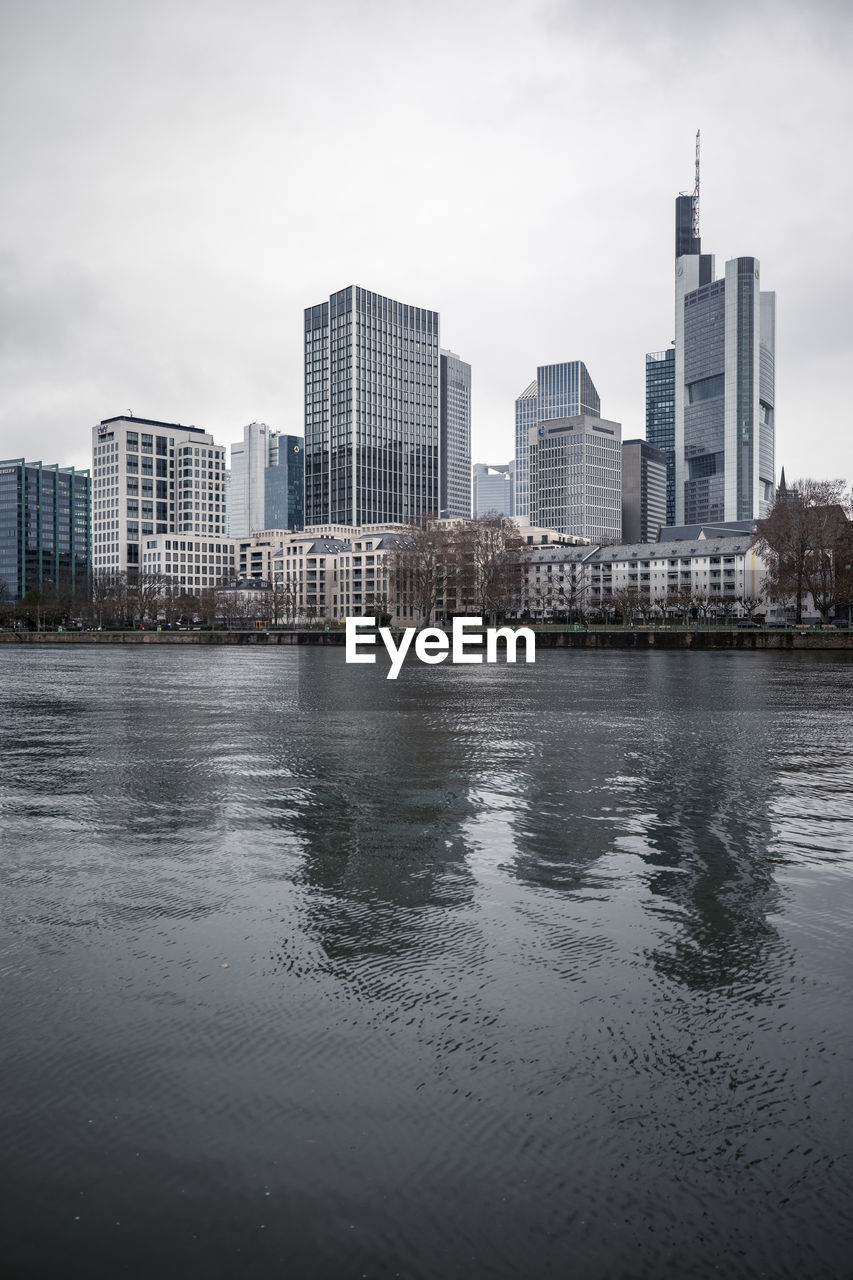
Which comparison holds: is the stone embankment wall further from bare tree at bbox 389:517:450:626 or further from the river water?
the river water

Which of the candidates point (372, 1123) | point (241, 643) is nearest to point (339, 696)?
point (372, 1123)

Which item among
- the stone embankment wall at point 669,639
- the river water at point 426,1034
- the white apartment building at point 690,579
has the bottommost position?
the river water at point 426,1034

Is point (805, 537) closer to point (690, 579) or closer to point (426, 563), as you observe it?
point (426, 563)

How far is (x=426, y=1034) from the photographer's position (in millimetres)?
5965

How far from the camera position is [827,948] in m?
7.72

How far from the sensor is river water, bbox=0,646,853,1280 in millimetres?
4172

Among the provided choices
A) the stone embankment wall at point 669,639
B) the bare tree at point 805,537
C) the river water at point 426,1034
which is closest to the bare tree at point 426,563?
the stone embankment wall at point 669,639

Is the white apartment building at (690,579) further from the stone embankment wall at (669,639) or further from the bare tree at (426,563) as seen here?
the stone embankment wall at (669,639)

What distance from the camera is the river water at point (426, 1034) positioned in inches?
164

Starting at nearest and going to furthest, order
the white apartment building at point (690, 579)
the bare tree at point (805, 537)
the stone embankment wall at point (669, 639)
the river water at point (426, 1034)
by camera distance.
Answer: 1. the river water at point (426, 1034)
2. the stone embankment wall at point (669, 639)
3. the bare tree at point (805, 537)
4. the white apartment building at point (690, 579)

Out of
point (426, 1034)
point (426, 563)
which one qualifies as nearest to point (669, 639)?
point (426, 563)

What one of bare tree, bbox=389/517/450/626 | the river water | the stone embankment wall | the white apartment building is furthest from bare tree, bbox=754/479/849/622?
the river water

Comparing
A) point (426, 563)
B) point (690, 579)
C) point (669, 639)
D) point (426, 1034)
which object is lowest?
point (426, 1034)

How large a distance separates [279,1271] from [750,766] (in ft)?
50.6
